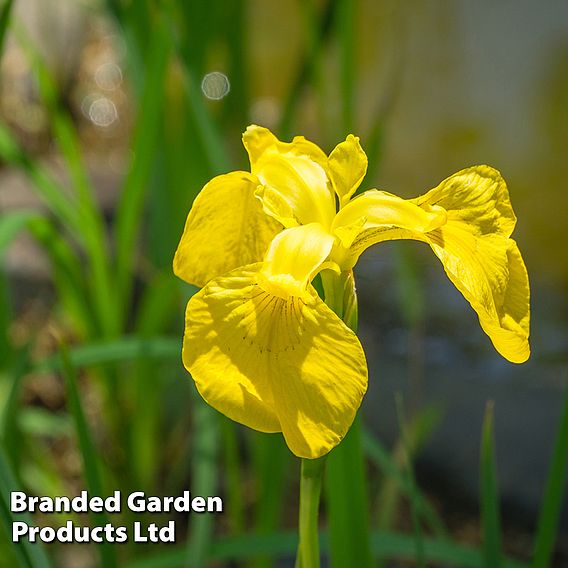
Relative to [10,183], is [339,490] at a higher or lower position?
lower

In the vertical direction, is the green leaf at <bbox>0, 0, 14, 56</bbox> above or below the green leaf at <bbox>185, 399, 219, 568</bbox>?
above

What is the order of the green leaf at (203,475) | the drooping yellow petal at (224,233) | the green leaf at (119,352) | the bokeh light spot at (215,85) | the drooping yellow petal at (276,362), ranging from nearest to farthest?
1. the drooping yellow petal at (276,362)
2. the drooping yellow petal at (224,233)
3. the green leaf at (203,475)
4. the green leaf at (119,352)
5. the bokeh light spot at (215,85)

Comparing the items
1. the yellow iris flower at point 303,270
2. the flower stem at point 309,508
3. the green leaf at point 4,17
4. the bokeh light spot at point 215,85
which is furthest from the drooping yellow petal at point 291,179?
the bokeh light spot at point 215,85

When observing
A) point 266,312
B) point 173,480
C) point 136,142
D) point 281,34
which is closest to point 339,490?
point 266,312

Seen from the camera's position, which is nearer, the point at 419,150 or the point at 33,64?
the point at 33,64

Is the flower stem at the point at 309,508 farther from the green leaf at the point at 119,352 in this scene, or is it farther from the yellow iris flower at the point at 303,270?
the green leaf at the point at 119,352

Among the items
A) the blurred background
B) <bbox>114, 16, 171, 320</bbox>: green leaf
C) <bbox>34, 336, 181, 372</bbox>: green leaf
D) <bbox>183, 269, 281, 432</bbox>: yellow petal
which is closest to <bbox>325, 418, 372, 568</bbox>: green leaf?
the blurred background

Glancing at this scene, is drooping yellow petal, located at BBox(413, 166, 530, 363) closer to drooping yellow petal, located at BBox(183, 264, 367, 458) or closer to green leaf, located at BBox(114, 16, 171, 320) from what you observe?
drooping yellow petal, located at BBox(183, 264, 367, 458)

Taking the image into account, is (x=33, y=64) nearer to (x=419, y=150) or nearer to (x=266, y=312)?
(x=266, y=312)
